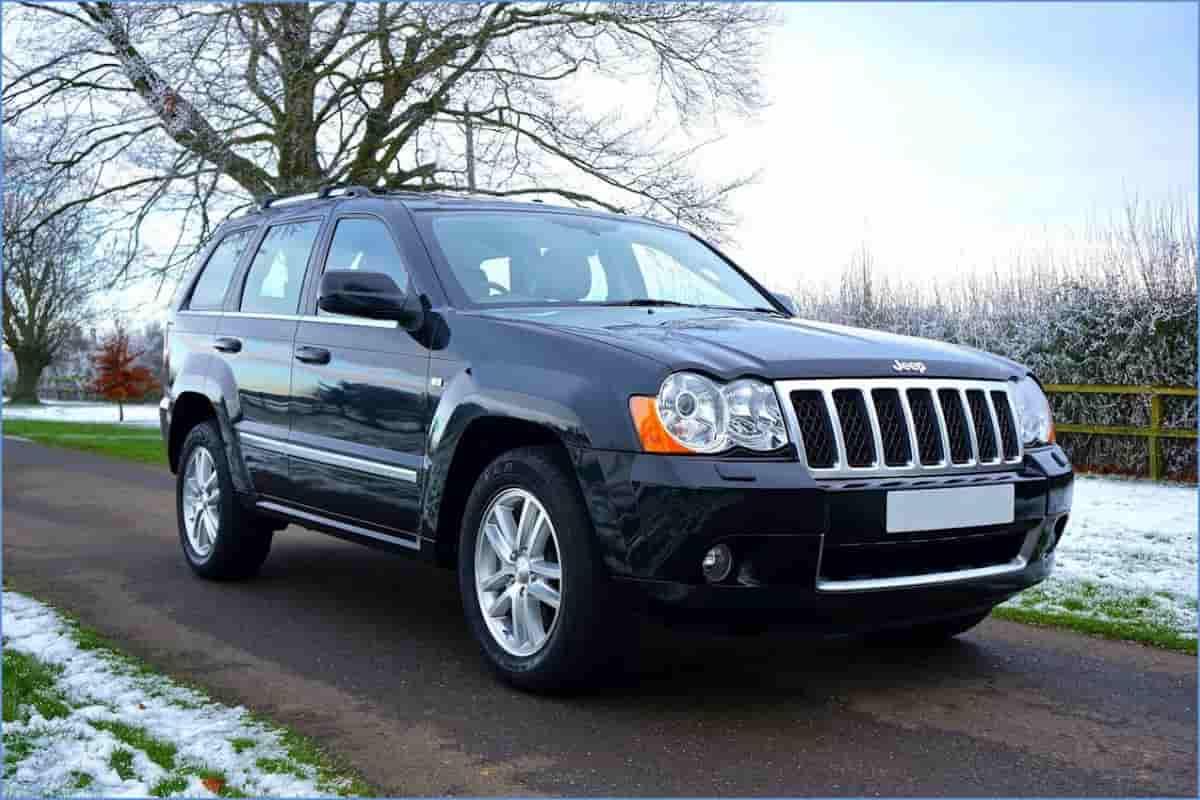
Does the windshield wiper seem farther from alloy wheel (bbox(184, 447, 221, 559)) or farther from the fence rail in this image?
the fence rail

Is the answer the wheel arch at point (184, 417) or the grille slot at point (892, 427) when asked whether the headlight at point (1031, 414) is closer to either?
the grille slot at point (892, 427)

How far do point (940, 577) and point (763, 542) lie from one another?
74cm

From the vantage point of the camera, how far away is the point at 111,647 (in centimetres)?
543

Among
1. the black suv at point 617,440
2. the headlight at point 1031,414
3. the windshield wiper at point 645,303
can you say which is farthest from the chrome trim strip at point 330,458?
the headlight at point 1031,414

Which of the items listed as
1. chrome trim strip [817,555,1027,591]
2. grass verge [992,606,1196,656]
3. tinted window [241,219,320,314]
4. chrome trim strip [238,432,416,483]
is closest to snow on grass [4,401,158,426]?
tinted window [241,219,320,314]

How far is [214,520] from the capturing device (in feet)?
22.9

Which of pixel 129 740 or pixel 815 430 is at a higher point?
pixel 815 430

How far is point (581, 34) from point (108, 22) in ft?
22.1

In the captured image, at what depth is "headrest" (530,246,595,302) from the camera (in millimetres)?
5469

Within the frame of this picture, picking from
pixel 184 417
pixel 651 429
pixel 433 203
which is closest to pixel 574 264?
pixel 433 203

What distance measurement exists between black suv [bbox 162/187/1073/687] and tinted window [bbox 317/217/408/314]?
0.02 metres

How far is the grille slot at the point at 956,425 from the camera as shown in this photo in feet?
14.9

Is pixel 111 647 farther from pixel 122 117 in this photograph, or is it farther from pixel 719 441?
pixel 122 117

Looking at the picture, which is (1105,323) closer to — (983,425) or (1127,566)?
(1127,566)
